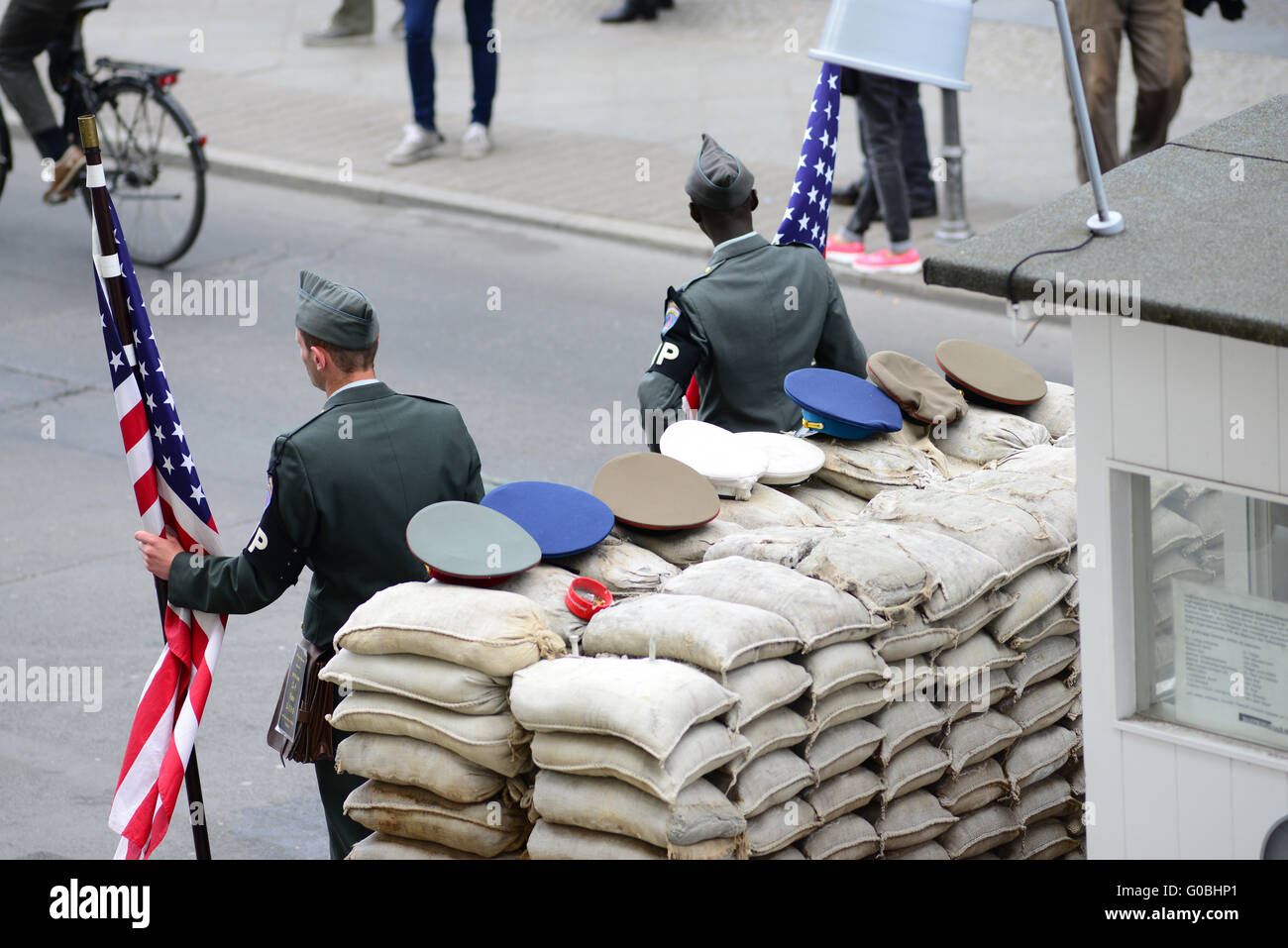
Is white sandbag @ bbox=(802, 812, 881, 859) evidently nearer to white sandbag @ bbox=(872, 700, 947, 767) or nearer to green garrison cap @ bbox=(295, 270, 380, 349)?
white sandbag @ bbox=(872, 700, 947, 767)

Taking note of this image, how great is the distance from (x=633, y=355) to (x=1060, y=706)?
544 centimetres

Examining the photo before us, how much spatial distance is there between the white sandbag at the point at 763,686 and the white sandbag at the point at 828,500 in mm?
1275

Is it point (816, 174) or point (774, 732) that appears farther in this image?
point (816, 174)

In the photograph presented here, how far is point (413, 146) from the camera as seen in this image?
13836 mm

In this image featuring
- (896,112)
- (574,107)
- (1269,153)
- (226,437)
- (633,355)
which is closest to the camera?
(1269,153)

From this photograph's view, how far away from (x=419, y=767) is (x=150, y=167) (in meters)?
8.23

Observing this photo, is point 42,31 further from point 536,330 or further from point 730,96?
point 730,96

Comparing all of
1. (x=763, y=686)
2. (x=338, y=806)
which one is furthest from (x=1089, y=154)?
(x=338, y=806)

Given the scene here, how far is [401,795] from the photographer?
14.7 ft

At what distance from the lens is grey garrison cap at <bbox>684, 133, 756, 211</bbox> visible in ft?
19.5

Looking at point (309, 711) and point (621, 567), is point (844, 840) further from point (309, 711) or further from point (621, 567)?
point (309, 711)
